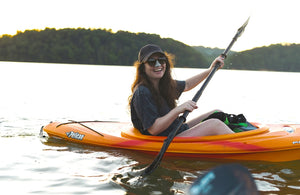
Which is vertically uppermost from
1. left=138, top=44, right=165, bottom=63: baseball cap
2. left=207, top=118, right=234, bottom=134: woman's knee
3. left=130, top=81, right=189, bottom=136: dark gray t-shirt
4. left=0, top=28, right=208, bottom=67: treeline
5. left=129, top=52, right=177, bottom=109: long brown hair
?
left=0, top=28, right=208, bottom=67: treeline

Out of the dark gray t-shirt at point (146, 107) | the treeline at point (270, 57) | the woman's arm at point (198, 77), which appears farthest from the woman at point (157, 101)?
the treeline at point (270, 57)

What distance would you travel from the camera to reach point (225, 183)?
165 centimetres

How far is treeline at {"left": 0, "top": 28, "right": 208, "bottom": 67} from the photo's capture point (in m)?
52.6

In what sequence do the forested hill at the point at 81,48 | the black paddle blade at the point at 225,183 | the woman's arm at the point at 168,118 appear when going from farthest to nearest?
the forested hill at the point at 81,48
the woman's arm at the point at 168,118
the black paddle blade at the point at 225,183

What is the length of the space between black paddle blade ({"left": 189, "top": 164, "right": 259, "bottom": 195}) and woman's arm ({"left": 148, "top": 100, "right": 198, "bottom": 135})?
5.45 ft

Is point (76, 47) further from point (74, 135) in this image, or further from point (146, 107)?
point (146, 107)

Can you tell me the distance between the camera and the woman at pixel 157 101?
350 centimetres

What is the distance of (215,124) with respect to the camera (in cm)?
371

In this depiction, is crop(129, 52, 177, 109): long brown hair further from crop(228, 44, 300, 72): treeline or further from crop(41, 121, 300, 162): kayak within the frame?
crop(228, 44, 300, 72): treeline

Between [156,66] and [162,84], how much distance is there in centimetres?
30

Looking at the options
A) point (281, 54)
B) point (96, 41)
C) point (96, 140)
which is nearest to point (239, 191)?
point (96, 140)

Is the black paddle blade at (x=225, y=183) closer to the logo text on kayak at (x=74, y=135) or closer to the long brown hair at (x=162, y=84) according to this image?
the long brown hair at (x=162, y=84)

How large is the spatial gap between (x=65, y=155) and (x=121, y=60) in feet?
172

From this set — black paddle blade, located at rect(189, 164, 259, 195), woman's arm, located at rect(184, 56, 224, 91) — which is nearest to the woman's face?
woman's arm, located at rect(184, 56, 224, 91)
